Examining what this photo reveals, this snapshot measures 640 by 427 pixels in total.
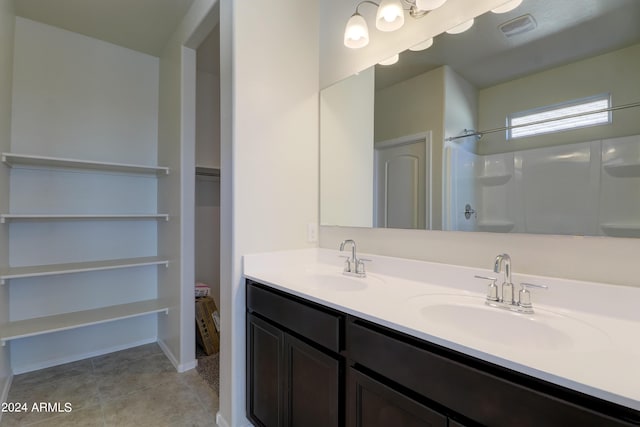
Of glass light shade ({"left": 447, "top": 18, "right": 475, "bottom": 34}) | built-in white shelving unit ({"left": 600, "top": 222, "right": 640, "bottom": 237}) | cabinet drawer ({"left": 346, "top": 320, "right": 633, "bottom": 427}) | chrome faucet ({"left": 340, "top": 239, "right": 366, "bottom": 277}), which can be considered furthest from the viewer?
chrome faucet ({"left": 340, "top": 239, "right": 366, "bottom": 277})

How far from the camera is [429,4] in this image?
55.6 inches

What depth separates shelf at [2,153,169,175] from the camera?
2080mm

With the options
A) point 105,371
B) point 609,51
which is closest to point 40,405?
point 105,371

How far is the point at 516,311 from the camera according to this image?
1037mm

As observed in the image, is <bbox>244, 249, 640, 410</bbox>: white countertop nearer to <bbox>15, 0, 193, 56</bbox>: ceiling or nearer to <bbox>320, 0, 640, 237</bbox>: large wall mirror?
<bbox>320, 0, 640, 237</bbox>: large wall mirror

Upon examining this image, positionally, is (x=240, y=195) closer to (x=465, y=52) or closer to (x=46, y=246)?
(x=465, y=52)

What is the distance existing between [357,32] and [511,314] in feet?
5.20

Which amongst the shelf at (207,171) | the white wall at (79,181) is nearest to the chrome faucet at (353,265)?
the shelf at (207,171)

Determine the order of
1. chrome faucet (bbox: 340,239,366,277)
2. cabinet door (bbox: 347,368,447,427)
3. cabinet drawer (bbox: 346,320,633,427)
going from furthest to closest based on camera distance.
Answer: chrome faucet (bbox: 340,239,366,277)
cabinet door (bbox: 347,368,447,427)
cabinet drawer (bbox: 346,320,633,427)

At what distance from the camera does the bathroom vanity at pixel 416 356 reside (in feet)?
2.16

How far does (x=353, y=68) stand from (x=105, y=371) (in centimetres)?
283

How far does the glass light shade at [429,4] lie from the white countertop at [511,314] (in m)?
1.17

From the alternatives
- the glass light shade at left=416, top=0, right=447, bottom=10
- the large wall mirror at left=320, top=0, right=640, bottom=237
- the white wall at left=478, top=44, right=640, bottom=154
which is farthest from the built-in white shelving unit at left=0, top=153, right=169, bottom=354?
the white wall at left=478, top=44, right=640, bottom=154

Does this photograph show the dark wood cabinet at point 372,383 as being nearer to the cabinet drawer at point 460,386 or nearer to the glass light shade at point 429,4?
the cabinet drawer at point 460,386
